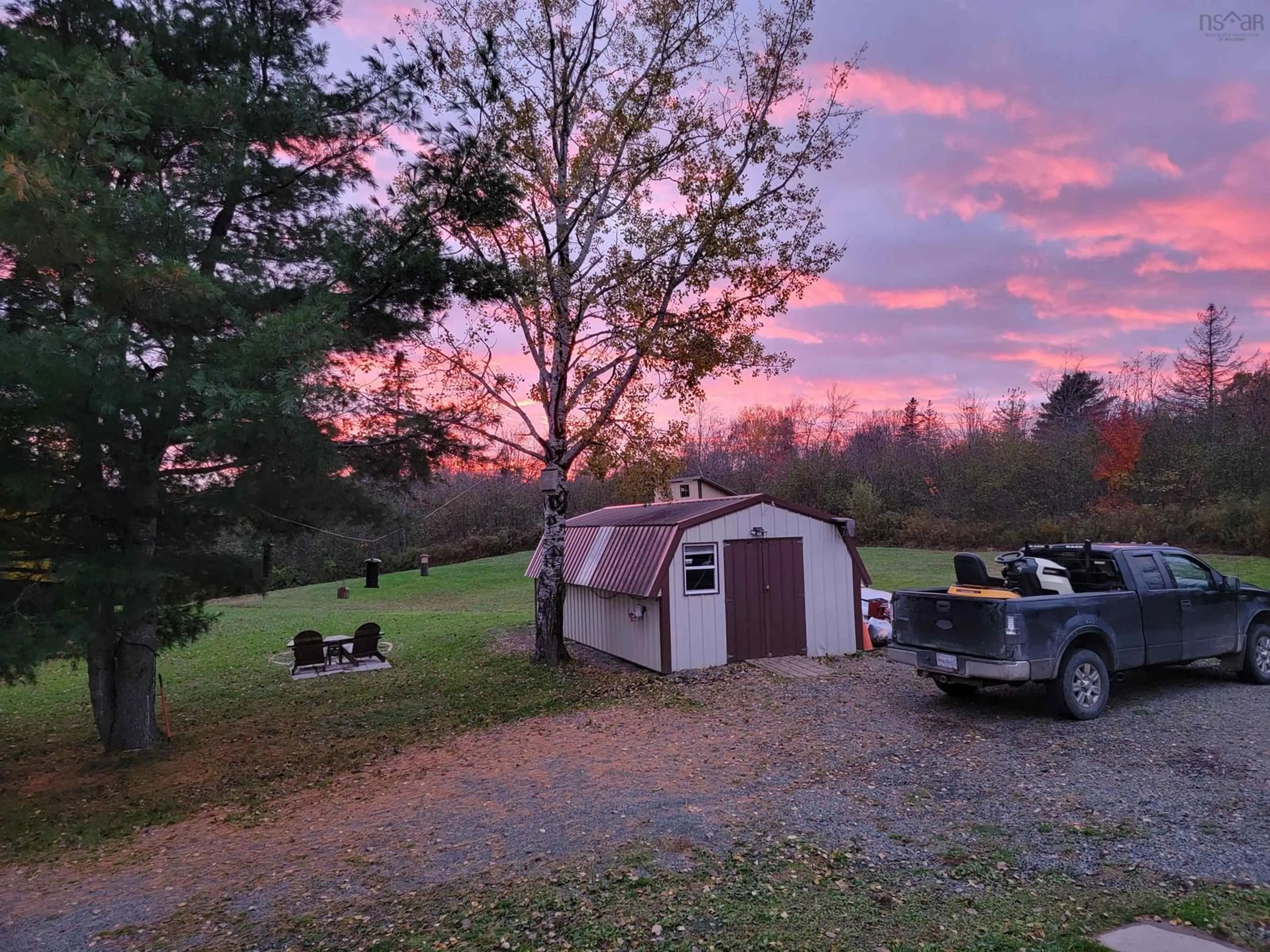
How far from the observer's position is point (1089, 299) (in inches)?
667

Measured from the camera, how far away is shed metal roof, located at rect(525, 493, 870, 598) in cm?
1148

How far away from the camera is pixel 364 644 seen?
13992 mm

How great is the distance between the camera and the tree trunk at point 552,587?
12281mm

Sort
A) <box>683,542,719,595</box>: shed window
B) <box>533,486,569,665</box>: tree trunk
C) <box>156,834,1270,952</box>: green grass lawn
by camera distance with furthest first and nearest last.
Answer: <box>533,486,569,665</box>: tree trunk < <box>683,542,719,595</box>: shed window < <box>156,834,1270,952</box>: green grass lawn

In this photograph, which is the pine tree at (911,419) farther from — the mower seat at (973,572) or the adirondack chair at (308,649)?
the adirondack chair at (308,649)

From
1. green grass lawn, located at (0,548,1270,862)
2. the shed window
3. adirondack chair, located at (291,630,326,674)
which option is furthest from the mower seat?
adirondack chair, located at (291,630,326,674)

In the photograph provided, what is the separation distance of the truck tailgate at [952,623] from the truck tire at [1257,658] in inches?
169

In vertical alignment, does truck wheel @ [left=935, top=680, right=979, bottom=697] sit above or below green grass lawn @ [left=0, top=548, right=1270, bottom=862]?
above

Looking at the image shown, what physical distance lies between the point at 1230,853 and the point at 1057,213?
12.7 meters

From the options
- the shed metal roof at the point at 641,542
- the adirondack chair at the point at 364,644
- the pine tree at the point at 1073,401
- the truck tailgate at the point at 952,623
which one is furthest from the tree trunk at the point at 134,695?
the pine tree at the point at 1073,401

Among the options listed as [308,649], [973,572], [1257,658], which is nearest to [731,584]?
[973,572]

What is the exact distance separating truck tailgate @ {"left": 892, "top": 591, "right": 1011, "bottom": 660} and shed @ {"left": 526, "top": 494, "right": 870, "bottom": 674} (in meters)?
3.53

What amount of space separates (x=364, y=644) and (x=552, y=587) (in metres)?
4.65

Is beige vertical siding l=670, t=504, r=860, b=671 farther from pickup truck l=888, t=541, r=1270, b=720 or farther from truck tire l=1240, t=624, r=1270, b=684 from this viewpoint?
truck tire l=1240, t=624, r=1270, b=684
